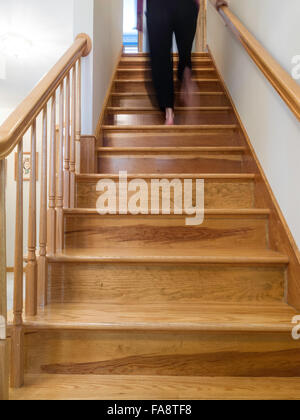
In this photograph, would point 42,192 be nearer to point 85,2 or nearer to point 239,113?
point 85,2

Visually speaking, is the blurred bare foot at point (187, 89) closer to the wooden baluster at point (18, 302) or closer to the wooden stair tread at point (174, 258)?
the wooden stair tread at point (174, 258)

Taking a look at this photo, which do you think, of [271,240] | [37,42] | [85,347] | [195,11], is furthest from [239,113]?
[37,42]

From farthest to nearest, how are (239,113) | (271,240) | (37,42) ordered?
(37,42) → (239,113) → (271,240)

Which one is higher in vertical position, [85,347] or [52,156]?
[52,156]

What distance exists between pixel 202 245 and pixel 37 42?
3204 mm

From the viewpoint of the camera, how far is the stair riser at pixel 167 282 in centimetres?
152

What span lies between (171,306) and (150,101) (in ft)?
7.22

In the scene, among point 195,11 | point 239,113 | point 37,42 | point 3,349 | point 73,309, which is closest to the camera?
point 3,349

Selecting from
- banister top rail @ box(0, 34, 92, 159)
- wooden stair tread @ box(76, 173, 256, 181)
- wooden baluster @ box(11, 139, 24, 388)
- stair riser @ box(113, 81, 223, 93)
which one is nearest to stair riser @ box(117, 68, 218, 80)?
stair riser @ box(113, 81, 223, 93)

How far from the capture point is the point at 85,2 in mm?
2270

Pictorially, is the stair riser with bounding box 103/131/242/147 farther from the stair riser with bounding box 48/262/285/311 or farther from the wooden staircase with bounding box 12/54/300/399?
the stair riser with bounding box 48/262/285/311

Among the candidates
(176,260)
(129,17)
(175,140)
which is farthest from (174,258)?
(129,17)

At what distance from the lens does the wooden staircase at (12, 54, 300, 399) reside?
49.6 inches

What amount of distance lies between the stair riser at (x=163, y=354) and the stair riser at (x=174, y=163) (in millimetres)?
1309
